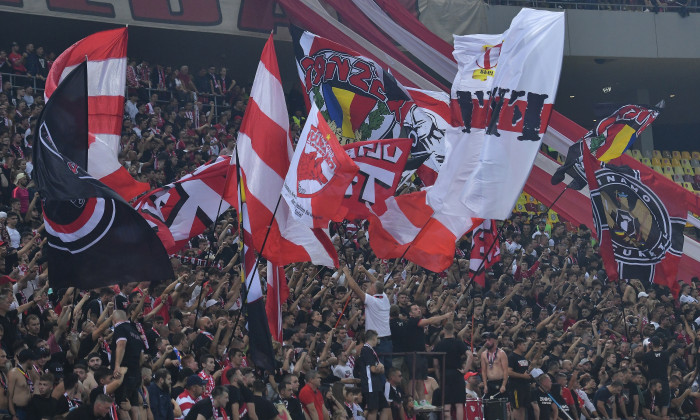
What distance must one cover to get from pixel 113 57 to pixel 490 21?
1593 centimetres

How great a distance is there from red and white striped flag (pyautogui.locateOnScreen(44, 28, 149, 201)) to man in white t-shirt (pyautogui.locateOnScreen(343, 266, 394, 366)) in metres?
3.48

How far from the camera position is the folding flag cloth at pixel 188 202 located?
13117mm

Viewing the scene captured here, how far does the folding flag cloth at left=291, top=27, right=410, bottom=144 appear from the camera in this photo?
15.8 metres

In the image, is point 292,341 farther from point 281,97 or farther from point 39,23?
point 39,23

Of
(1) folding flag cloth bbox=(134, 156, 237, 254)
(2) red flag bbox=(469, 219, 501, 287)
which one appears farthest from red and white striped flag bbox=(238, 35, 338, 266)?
(2) red flag bbox=(469, 219, 501, 287)

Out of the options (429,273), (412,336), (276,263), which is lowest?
(429,273)

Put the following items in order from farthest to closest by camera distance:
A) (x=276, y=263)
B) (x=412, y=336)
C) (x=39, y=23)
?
(x=39, y=23) → (x=412, y=336) → (x=276, y=263)

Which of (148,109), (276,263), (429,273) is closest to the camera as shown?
(276,263)

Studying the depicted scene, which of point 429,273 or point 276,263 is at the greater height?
point 276,263

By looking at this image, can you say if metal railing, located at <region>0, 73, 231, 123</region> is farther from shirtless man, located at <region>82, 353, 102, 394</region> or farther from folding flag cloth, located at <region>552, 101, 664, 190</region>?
shirtless man, located at <region>82, 353, 102, 394</region>

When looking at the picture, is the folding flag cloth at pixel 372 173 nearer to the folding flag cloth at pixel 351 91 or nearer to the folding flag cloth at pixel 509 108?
the folding flag cloth at pixel 509 108

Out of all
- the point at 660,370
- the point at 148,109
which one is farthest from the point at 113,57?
the point at 660,370

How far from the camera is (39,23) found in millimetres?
23438

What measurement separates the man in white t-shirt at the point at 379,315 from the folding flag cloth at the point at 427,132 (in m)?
3.05
